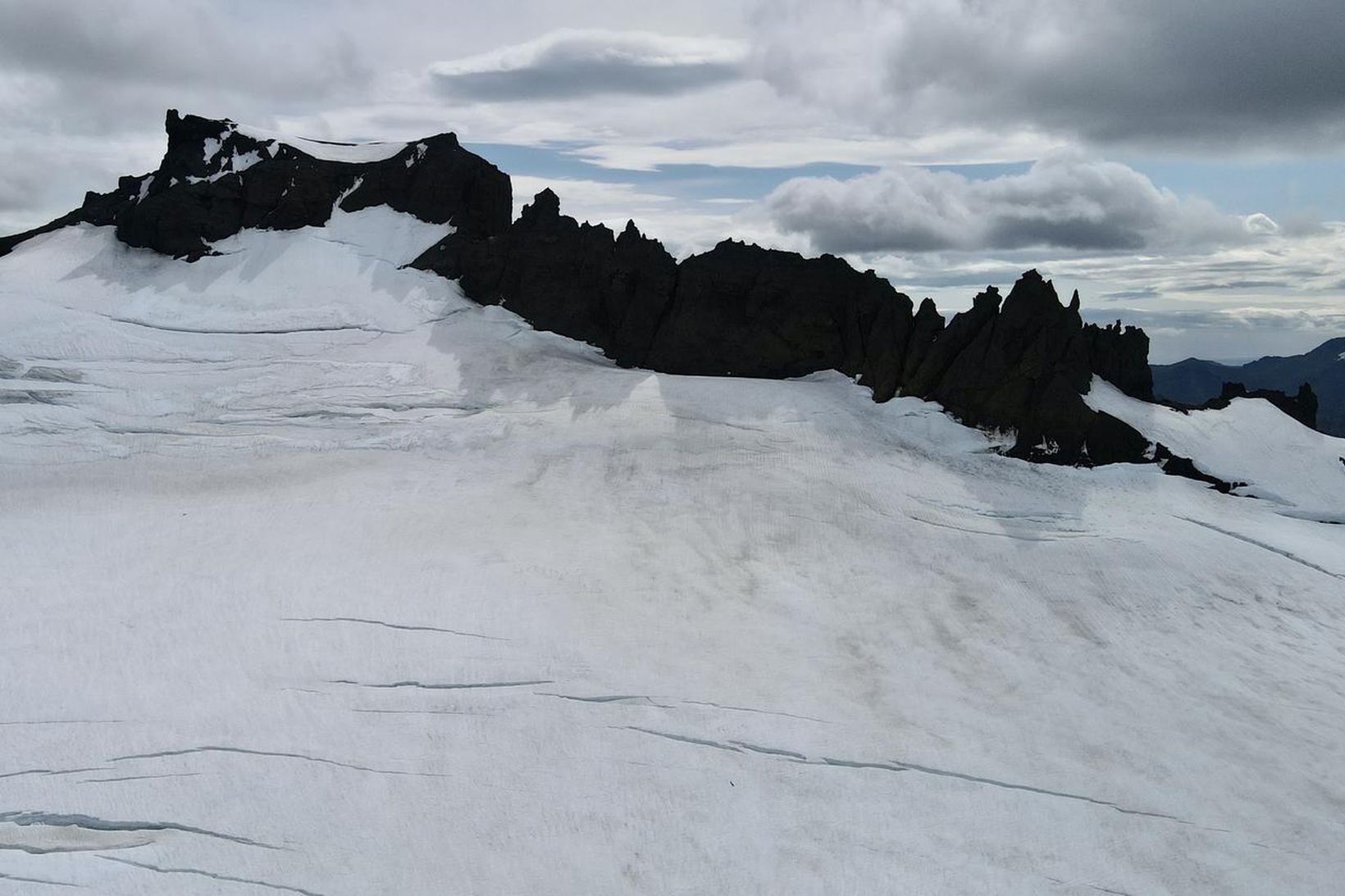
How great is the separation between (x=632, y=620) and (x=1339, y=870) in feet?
42.2

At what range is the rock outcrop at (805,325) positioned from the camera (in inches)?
1041

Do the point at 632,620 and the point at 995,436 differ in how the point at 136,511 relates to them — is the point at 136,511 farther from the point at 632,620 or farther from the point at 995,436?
the point at 995,436

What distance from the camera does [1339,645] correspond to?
18.8 m

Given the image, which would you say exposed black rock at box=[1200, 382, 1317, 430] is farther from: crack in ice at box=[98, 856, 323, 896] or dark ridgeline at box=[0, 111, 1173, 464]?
crack in ice at box=[98, 856, 323, 896]

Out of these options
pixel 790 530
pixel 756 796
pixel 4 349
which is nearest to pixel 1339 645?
pixel 790 530

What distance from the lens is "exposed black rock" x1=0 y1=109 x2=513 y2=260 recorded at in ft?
117

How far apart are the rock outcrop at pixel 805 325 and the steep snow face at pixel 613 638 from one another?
142 cm

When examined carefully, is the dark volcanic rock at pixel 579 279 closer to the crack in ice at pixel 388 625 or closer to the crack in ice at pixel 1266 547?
the crack in ice at pixel 388 625

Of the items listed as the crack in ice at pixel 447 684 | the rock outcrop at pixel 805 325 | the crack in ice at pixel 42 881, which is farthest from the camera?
the rock outcrop at pixel 805 325

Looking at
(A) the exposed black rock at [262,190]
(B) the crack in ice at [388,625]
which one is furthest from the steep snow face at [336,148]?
(B) the crack in ice at [388,625]

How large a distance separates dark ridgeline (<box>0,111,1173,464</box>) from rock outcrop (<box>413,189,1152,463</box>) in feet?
0.19

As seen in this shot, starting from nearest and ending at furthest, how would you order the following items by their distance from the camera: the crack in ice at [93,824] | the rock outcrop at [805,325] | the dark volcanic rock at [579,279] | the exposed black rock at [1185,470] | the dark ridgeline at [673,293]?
the crack in ice at [93,824], the exposed black rock at [1185,470], the rock outcrop at [805,325], the dark ridgeline at [673,293], the dark volcanic rock at [579,279]

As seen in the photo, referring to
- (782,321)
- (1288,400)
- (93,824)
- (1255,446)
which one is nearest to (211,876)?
(93,824)

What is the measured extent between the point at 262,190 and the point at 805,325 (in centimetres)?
2514
